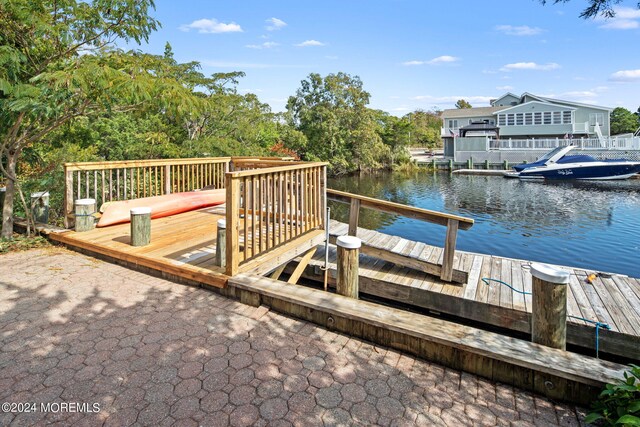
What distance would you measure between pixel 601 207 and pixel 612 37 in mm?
7085

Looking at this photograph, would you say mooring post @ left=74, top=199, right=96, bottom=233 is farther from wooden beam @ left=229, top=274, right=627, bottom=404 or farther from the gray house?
the gray house

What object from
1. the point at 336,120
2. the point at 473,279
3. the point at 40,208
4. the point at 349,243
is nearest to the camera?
the point at 349,243

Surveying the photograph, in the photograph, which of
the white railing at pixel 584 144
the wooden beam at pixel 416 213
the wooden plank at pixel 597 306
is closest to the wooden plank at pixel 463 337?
the wooden plank at pixel 597 306

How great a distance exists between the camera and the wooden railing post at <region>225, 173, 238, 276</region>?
356cm

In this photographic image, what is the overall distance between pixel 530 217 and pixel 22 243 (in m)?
15.5

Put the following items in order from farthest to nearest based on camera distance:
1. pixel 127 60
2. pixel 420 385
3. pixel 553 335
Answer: pixel 127 60, pixel 553 335, pixel 420 385

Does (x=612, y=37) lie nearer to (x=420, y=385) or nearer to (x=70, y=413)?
(x=420, y=385)

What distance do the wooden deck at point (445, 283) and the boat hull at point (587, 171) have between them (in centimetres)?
2331

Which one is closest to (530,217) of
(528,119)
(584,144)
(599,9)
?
(599,9)

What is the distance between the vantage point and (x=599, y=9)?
126 inches

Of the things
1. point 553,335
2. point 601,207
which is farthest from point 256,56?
point 553,335

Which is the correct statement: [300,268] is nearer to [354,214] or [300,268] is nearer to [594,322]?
[354,214]

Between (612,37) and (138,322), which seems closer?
(138,322)

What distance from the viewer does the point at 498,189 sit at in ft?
72.1
